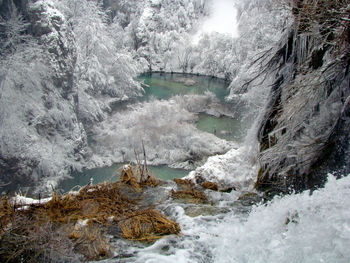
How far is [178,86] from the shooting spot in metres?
32.2

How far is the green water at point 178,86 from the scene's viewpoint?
28058 mm

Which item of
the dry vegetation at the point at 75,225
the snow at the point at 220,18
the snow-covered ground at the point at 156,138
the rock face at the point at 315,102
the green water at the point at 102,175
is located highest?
the snow at the point at 220,18

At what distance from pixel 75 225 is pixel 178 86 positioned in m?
29.7

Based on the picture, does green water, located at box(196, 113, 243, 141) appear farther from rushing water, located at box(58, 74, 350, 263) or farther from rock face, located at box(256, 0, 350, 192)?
rushing water, located at box(58, 74, 350, 263)

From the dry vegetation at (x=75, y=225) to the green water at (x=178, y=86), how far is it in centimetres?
2304

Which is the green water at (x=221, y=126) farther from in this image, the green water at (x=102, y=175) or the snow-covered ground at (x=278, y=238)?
the snow-covered ground at (x=278, y=238)

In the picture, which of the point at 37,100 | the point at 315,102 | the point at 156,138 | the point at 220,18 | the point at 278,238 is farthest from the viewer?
the point at 220,18

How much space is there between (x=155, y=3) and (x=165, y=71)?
20.0 metres

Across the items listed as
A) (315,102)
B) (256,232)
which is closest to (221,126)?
(315,102)

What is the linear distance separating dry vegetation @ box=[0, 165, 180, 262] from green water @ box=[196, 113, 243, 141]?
15.4m

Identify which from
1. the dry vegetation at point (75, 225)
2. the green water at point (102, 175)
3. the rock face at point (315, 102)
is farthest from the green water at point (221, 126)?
the dry vegetation at point (75, 225)

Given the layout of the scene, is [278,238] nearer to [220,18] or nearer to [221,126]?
[221,126]

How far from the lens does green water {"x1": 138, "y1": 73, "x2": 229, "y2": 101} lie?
28.1 meters

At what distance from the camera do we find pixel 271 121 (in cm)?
Result: 485
